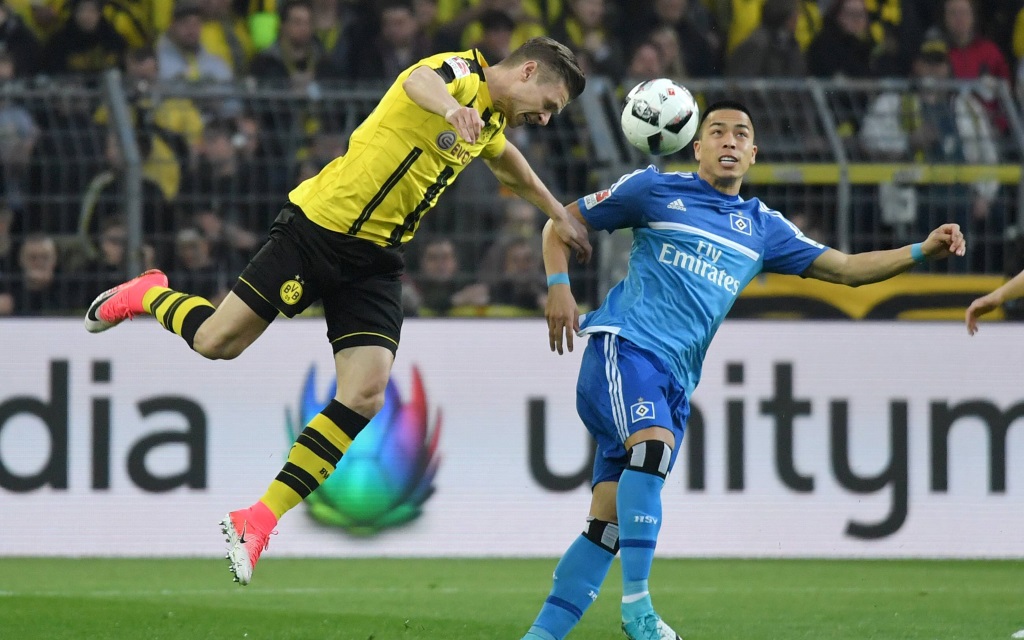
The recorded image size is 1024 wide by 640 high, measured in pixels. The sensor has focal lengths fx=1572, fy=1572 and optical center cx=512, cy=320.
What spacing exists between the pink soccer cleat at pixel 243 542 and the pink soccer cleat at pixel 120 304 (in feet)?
4.26

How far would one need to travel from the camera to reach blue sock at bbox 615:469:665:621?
5.16m

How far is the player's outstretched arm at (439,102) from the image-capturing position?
193 inches

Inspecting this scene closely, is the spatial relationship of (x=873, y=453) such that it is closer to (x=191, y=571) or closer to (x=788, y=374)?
(x=788, y=374)

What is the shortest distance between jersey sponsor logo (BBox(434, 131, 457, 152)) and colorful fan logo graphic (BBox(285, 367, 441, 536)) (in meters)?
3.18

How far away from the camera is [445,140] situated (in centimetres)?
571

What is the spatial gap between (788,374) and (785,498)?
2.28 ft

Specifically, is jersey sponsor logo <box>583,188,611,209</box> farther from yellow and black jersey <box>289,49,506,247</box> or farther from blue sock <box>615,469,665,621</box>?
blue sock <box>615,469,665,621</box>

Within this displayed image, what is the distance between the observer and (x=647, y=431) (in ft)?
17.2

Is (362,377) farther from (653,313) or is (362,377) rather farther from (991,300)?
(991,300)

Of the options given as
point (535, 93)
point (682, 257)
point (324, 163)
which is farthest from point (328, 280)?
point (324, 163)

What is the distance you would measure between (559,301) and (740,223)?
0.76 m

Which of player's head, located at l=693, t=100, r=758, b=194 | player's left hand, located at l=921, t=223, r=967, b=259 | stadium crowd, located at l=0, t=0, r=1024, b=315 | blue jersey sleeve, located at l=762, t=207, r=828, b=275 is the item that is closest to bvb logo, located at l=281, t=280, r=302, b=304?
player's head, located at l=693, t=100, r=758, b=194

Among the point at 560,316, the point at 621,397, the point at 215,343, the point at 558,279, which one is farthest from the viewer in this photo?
the point at 215,343

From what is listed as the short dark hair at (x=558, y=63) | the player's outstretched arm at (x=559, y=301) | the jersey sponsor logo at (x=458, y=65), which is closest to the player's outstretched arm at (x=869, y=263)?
the player's outstretched arm at (x=559, y=301)
